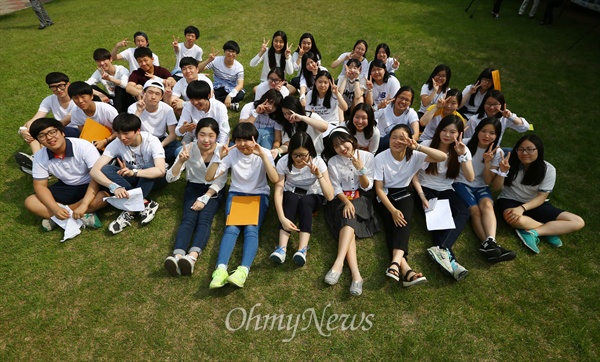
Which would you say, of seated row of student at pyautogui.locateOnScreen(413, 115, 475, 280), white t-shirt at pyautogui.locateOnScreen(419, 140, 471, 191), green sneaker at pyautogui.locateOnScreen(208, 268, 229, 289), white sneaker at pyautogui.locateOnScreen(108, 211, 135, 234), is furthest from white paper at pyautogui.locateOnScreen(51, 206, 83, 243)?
white t-shirt at pyautogui.locateOnScreen(419, 140, 471, 191)

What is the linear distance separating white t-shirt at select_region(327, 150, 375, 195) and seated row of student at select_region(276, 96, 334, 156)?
0.52 m

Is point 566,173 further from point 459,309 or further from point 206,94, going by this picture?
point 206,94

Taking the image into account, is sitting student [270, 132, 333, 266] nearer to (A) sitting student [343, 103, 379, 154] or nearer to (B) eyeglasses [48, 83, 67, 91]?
(A) sitting student [343, 103, 379, 154]

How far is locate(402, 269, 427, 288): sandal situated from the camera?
3.61 metres

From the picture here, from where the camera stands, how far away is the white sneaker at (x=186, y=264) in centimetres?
371

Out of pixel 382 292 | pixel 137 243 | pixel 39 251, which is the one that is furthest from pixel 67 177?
pixel 382 292

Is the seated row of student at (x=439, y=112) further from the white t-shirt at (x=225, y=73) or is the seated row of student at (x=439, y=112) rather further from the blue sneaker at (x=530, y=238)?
the white t-shirt at (x=225, y=73)

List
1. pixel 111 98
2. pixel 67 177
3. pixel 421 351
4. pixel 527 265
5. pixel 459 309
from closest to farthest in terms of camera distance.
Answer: pixel 421 351 < pixel 459 309 < pixel 527 265 < pixel 67 177 < pixel 111 98

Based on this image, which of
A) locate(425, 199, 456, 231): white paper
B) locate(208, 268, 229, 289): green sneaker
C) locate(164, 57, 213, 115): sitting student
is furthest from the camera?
locate(164, 57, 213, 115): sitting student

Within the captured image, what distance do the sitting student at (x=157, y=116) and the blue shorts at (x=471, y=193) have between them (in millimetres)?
4354

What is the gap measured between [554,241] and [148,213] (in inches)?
215

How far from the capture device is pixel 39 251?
13.4 ft

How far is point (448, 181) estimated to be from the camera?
454 centimetres

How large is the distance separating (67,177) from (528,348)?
5773 mm
